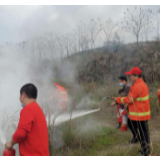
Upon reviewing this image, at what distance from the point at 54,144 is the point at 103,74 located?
15.1 meters

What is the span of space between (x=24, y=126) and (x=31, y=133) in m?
0.16

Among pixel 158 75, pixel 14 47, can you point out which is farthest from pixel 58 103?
pixel 158 75

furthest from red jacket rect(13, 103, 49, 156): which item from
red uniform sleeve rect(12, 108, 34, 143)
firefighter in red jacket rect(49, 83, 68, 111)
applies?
firefighter in red jacket rect(49, 83, 68, 111)

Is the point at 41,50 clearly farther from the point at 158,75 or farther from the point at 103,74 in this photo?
the point at 103,74

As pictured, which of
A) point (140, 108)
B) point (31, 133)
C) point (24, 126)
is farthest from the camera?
point (140, 108)

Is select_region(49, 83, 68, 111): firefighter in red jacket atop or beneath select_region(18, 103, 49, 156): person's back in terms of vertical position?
beneath

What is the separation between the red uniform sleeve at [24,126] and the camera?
2.03 m

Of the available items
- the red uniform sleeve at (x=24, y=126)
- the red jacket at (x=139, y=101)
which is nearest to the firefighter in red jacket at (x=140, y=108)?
the red jacket at (x=139, y=101)

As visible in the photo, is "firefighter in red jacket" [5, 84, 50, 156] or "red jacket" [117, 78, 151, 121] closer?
"firefighter in red jacket" [5, 84, 50, 156]

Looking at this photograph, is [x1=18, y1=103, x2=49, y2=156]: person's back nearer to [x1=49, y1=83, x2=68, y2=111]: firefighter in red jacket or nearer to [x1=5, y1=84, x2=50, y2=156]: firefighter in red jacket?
[x1=5, y1=84, x2=50, y2=156]: firefighter in red jacket

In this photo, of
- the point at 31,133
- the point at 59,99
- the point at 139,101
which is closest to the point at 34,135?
the point at 31,133

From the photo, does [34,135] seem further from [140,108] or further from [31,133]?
→ [140,108]

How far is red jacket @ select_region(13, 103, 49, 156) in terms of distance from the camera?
204 centimetres

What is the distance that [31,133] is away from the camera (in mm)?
2127
